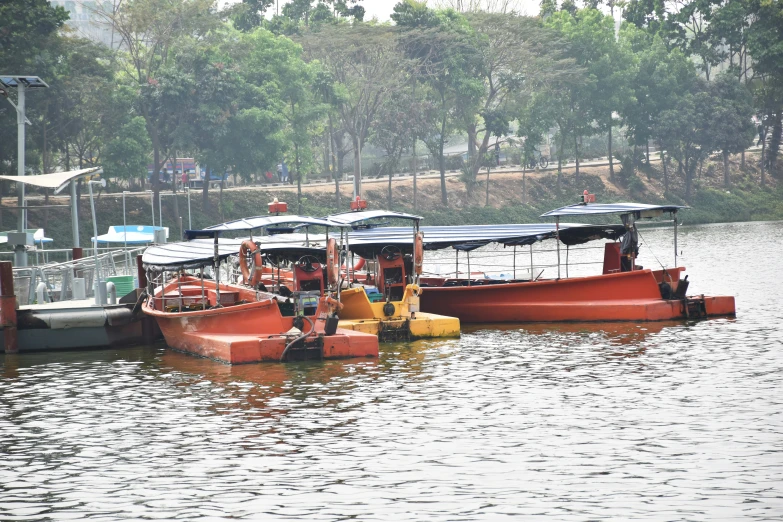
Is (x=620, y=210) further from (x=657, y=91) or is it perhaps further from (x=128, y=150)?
(x=657, y=91)

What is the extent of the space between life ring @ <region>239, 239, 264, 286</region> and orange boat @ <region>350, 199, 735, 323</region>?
410 cm

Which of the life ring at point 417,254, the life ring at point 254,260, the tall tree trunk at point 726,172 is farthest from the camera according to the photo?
the tall tree trunk at point 726,172

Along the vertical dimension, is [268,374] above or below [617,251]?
below

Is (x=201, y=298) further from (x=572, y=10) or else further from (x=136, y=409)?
(x=572, y=10)

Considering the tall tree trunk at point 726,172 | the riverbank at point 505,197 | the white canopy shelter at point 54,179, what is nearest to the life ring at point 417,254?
the white canopy shelter at point 54,179

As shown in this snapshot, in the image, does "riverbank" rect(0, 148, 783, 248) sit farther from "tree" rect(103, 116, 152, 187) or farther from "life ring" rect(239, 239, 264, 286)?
"life ring" rect(239, 239, 264, 286)

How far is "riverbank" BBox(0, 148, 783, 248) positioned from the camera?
254ft

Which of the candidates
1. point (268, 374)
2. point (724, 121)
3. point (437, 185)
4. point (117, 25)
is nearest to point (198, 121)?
point (117, 25)

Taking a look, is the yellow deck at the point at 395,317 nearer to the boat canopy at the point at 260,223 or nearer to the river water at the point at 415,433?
the river water at the point at 415,433

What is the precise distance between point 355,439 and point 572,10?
3755 inches

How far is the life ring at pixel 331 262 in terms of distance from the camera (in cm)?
2714

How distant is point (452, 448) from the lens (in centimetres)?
1747

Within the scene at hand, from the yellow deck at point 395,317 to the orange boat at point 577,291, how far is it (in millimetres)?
2207

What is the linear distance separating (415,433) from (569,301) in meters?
14.8
